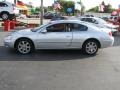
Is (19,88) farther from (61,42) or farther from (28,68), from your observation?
(61,42)

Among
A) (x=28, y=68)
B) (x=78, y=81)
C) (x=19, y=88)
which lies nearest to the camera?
(x=19, y=88)

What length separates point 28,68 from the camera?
10.4 meters

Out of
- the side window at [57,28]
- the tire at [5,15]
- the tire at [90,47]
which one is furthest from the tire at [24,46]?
the tire at [5,15]

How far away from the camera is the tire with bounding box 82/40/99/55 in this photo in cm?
1341

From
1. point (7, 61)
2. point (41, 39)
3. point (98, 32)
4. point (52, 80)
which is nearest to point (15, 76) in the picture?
point (52, 80)

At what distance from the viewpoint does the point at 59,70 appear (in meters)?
10.2

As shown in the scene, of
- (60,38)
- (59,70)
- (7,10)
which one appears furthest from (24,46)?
(7,10)

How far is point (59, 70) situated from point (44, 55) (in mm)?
3099

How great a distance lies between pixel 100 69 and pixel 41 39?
350 centimetres

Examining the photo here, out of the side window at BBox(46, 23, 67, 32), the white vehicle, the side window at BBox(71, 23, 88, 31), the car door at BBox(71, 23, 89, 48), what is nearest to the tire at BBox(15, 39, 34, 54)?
the side window at BBox(46, 23, 67, 32)

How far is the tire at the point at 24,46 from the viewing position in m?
13.3

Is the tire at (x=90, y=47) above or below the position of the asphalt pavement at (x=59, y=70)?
above

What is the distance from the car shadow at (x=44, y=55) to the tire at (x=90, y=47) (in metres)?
0.22

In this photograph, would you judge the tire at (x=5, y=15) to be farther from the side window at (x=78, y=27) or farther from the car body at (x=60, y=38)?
the side window at (x=78, y=27)
